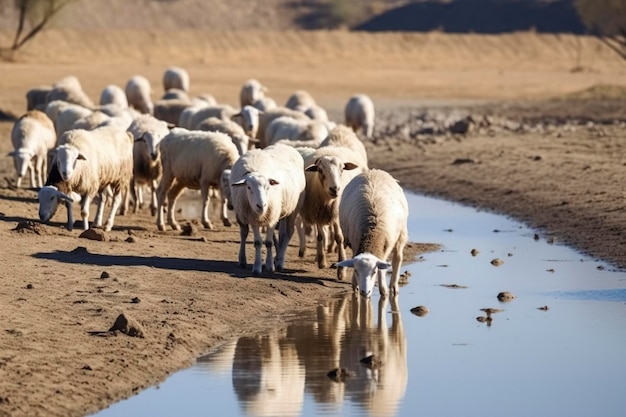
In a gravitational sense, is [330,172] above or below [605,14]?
below

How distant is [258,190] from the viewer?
1301 cm

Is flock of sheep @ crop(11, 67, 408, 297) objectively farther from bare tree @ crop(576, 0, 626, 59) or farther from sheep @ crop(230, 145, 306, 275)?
bare tree @ crop(576, 0, 626, 59)

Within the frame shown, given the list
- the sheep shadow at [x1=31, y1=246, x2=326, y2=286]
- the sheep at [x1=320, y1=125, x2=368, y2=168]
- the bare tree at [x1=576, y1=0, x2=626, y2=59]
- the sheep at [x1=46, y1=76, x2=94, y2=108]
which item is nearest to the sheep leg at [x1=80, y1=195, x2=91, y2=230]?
the sheep shadow at [x1=31, y1=246, x2=326, y2=286]

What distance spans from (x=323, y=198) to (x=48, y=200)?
352 cm

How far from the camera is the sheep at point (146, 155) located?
1703 centimetres

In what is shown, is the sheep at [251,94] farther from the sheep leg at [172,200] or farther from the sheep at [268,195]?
the sheep at [268,195]

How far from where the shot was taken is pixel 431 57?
2662 inches

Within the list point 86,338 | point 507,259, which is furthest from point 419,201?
point 86,338

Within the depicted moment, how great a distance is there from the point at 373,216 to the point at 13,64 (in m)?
39.8

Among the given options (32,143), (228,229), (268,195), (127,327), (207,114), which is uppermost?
(207,114)

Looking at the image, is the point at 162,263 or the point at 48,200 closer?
the point at 162,263

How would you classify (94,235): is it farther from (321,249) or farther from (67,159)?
(321,249)

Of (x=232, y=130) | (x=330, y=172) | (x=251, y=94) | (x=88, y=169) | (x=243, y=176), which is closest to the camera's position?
A: (x=243, y=176)

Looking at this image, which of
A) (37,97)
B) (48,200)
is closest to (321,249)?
(48,200)
